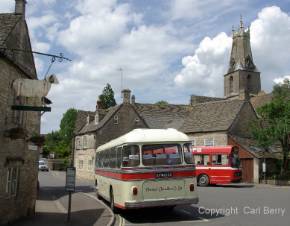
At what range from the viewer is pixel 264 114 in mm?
42844

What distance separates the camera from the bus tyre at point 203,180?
35906 millimetres

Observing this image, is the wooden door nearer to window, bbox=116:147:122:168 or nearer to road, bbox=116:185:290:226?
road, bbox=116:185:290:226

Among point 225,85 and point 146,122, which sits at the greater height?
point 225,85

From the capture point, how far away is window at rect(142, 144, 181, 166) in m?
16.9

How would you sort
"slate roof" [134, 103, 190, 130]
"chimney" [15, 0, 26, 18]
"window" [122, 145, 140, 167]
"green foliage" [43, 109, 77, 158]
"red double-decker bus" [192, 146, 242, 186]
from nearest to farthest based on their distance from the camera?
"window" [122, 145, 140, 167], "chimney" [15, 0, 26, 18], "red double-decker bus" [192, 146, 242, 186], "slate roof" [134, 103, 190, 130], "green foliage" [43, 109, 77, 158]

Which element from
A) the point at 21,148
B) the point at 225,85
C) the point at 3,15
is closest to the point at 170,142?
the point at 21,148

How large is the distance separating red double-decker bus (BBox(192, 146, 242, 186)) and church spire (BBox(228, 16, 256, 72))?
78045mm

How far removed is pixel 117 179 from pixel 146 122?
140ft

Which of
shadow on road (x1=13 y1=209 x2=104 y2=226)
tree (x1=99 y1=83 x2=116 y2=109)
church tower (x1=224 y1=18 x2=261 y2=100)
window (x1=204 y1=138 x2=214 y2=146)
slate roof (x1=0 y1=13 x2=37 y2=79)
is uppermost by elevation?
church tower (x1=224 y1=18 x2=261 y2=100)

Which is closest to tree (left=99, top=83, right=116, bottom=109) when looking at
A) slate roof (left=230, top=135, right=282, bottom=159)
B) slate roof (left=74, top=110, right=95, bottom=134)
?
slate roof (left=74, top=110, right=95, bottom=134)

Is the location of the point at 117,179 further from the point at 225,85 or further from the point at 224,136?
the point at 225,85

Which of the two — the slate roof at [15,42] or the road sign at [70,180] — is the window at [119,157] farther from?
the slate roof at [15,42]

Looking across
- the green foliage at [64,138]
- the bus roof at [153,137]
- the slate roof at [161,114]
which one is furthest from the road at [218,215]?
the green foliage at [64,138]

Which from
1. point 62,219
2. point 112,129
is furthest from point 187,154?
point 112,129
